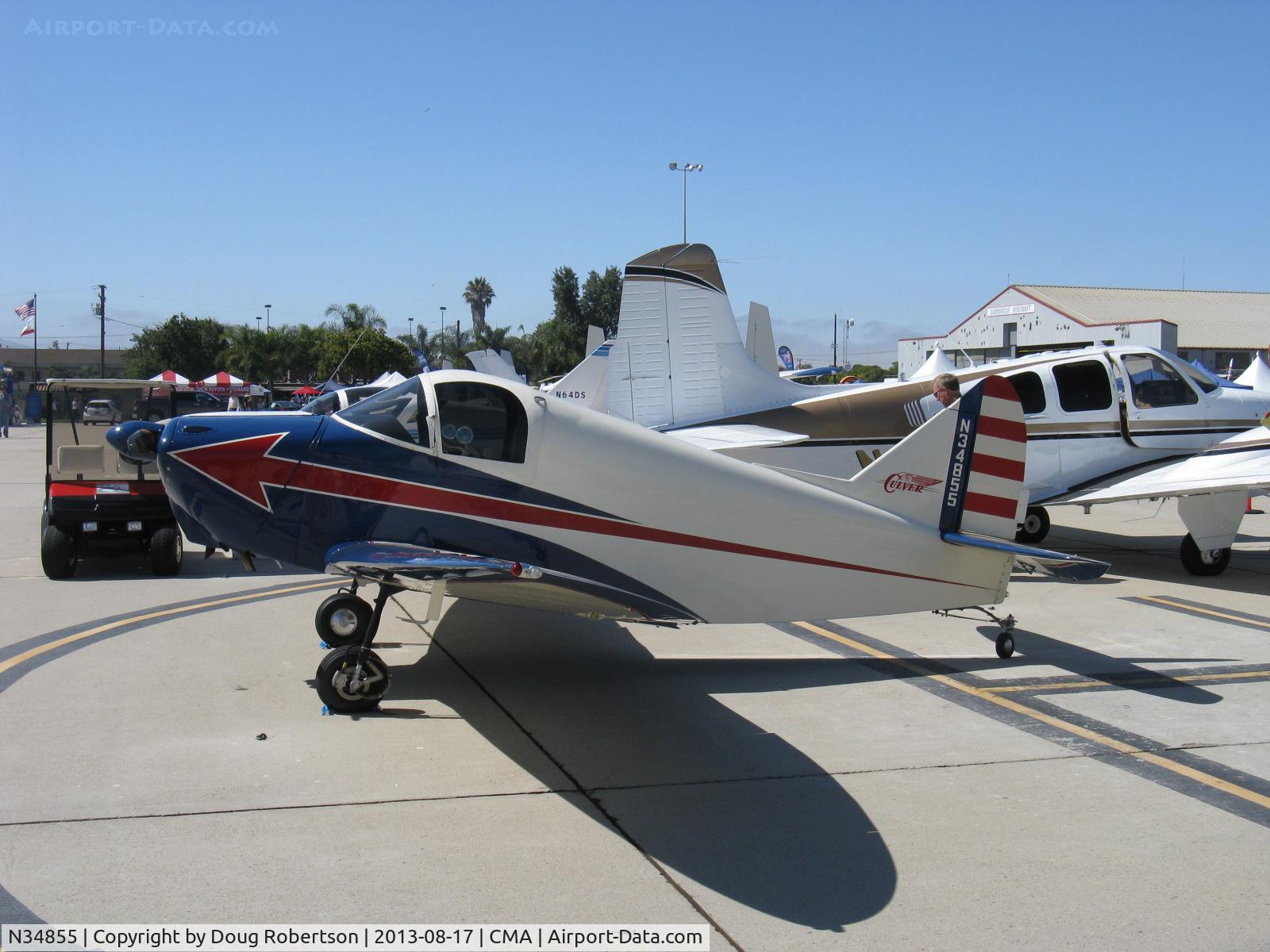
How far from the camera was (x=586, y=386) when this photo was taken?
20.2 m

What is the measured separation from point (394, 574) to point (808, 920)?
301cm

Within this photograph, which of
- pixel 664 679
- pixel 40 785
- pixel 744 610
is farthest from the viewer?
pixel 664 679

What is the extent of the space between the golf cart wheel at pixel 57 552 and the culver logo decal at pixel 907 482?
28.8 feet

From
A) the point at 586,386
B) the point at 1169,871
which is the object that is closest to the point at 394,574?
the point at 1169,871

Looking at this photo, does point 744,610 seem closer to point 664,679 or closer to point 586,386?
point 664,679

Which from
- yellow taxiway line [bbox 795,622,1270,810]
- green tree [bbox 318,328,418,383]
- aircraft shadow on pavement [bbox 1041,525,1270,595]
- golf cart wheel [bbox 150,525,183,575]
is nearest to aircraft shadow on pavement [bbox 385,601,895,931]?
yellow taxiway line [bbox 795,622,1270,810]

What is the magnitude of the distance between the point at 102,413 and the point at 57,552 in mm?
2015

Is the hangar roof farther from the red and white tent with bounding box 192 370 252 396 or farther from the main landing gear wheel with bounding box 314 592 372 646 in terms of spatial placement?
the main landing gear wheel with bounding box 314 592 372 646

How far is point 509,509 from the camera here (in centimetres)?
647

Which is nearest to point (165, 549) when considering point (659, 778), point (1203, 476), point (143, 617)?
point (143, 617)

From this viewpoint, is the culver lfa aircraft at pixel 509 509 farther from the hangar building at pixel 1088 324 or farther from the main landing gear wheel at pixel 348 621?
the hangar building at pixel 1088 324

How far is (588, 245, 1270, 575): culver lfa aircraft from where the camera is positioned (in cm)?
1155

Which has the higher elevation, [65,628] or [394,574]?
[394,574]

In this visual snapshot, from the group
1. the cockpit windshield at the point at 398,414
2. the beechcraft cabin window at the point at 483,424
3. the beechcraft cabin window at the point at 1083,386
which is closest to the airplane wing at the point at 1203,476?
the beechcraft cabin window at the point at 1083,386
